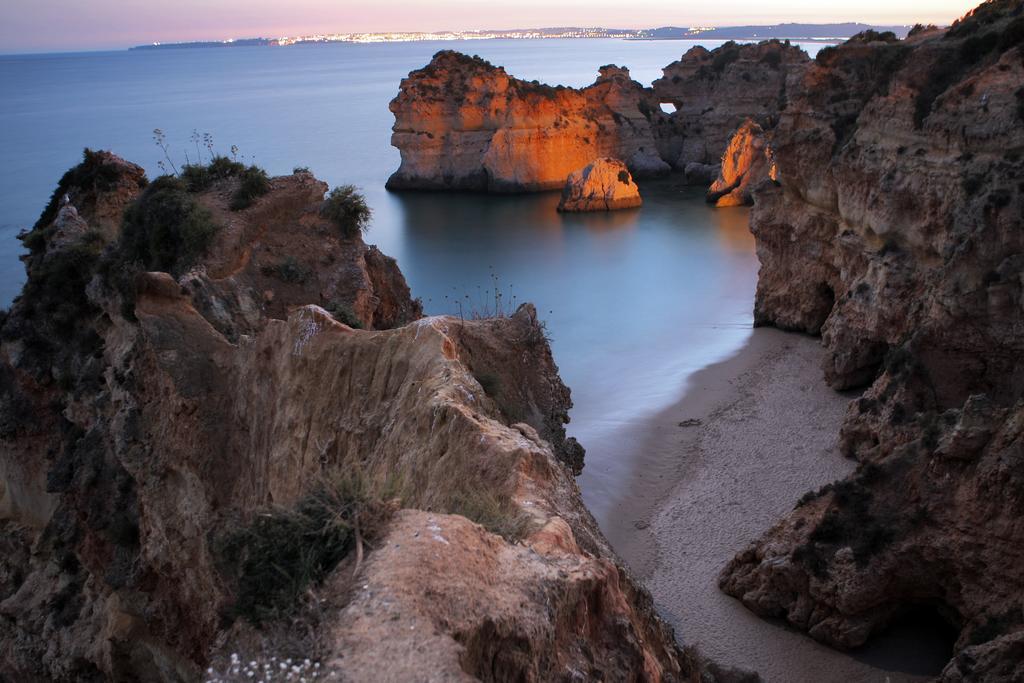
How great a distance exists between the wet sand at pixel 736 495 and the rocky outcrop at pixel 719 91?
40.3 meters

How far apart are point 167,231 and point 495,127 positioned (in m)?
46.7

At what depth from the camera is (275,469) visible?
36.4 ft

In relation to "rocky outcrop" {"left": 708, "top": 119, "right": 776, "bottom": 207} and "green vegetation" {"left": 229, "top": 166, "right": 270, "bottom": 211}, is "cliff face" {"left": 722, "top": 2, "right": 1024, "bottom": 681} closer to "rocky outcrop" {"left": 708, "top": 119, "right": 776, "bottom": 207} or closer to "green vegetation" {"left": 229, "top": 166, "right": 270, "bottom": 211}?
"green vegetation" {"left": 229, "top": 166, "right": 270, "bottom": 211}

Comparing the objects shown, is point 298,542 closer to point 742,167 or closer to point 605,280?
point 605,280

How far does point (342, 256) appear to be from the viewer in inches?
631

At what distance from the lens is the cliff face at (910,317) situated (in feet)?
40.7

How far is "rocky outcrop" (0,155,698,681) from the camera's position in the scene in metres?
5.89

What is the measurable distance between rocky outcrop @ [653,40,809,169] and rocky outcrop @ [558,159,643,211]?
37.5 feet

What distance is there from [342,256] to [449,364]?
6.52 meters

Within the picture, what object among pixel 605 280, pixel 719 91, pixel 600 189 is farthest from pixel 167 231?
pixel 719 91

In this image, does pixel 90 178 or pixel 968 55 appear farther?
pixel 968 55

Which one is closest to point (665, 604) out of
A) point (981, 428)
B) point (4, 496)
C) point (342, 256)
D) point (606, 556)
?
point (981, 428)

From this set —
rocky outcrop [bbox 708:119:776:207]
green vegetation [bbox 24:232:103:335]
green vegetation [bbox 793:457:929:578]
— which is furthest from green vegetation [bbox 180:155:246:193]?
rocky outcrop [bbox 708:119:776:207]

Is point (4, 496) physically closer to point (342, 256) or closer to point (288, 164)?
point (342, 256)
